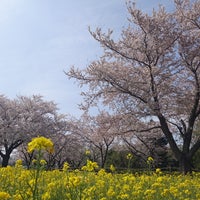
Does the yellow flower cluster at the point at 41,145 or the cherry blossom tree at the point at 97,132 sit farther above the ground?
the cherry blossom tree at the point at 97,132

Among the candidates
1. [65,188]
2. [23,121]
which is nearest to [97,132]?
[23,121]

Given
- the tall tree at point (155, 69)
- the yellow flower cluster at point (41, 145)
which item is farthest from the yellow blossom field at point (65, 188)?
the tall tree at point (155, 69)

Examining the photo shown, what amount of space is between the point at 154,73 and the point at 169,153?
66.8ft

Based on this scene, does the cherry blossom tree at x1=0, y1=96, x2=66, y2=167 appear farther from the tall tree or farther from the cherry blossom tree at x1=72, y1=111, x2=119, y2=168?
the tall tree

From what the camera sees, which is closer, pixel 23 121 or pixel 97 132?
pixel 97 132

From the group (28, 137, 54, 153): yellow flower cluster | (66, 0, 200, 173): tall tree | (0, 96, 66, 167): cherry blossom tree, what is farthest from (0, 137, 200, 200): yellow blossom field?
(0, 96, 66, 167): cherry blossom tree

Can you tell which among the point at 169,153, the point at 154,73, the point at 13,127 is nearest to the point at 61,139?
the point at 13,127

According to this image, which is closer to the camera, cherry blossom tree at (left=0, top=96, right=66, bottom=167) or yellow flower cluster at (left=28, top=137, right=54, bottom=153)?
yellow flower cluster at (left=28, top=137, right=54, bottom=153)

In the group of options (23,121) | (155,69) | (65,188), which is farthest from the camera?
(23,121)

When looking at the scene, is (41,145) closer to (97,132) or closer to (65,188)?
(65,188)

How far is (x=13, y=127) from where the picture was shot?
3002 cm

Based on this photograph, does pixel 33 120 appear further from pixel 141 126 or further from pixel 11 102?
pixel 141 126

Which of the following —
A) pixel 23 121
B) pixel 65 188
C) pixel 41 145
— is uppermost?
pixel 23 121

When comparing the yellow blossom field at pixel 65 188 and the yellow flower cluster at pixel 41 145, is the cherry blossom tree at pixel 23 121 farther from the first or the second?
the yellow flower cluster at pixel 41 145
